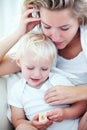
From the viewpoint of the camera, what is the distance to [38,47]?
1.16m

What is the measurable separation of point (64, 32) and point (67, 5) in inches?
4.3

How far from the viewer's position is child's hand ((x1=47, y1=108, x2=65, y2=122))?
1.15 meters

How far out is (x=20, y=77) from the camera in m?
1.27

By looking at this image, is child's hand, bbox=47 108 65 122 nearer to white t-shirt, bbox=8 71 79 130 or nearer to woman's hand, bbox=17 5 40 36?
white t-shirt, bbox=8 71 79 130

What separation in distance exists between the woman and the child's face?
66mm

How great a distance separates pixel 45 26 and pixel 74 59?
0.66 feet

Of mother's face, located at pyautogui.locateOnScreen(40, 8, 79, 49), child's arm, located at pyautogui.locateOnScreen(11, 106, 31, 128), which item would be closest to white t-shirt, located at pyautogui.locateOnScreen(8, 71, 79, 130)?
child's arm, located at pyautogui.locateOnScreen(11, 106, 31, 128)

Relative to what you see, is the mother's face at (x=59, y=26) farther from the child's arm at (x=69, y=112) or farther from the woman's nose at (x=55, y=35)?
the child's arm at (x=69, y=112)

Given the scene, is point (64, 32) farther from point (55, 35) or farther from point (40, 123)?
point (40, 123)

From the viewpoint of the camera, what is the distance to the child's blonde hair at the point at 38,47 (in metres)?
1.16

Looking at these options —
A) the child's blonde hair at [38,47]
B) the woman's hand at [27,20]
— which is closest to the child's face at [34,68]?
the child's blonde hair at [38,47]

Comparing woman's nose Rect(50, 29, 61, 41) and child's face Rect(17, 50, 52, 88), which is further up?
woman's nose Rect(50, 29, 61, 41)

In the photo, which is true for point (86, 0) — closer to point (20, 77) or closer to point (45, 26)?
point (45, 26)

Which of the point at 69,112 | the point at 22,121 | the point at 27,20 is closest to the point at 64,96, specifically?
the point at 69,112
